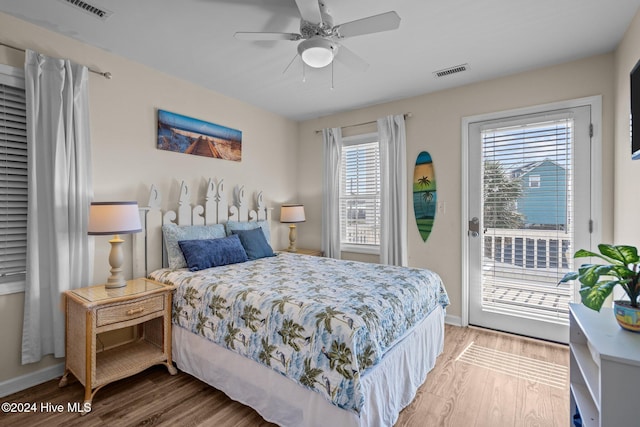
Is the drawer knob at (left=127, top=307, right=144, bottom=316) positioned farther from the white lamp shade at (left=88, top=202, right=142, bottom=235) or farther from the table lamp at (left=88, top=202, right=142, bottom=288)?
the white lamp shade at (left=88, top=202, right=142, bottom=235)

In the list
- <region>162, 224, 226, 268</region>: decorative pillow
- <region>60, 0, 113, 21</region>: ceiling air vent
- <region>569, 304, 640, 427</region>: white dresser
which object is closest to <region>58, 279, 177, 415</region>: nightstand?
<region>162, 224, 226, 268</region>: decorative pillow

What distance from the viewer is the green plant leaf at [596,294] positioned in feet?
4.13

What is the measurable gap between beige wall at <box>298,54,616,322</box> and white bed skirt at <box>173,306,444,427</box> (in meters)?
1.17

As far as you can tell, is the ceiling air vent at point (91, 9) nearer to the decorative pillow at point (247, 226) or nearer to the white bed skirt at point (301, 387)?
A: the decorative pillow at point (247, 226)

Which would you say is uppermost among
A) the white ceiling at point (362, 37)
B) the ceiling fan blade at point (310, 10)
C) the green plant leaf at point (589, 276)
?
the white ceiling at point (362, 37)

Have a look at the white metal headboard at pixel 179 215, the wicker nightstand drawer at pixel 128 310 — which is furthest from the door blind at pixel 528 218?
the wicker nightstand drawer at pixel 128 310

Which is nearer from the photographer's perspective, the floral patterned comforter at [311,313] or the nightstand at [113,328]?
the floral patterned comforter at [311,313]

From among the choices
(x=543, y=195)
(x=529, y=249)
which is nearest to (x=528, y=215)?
(x=543, y=195)

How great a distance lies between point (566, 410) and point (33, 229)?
377 cm

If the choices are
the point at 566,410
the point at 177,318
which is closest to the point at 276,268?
the point at 177,318

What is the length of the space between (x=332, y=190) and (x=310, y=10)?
264 cm

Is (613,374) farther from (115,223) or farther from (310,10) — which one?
(115,223)

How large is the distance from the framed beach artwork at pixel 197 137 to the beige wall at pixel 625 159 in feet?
11.8

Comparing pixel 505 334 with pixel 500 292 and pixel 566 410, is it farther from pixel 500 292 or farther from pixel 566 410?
pixel 566 410
